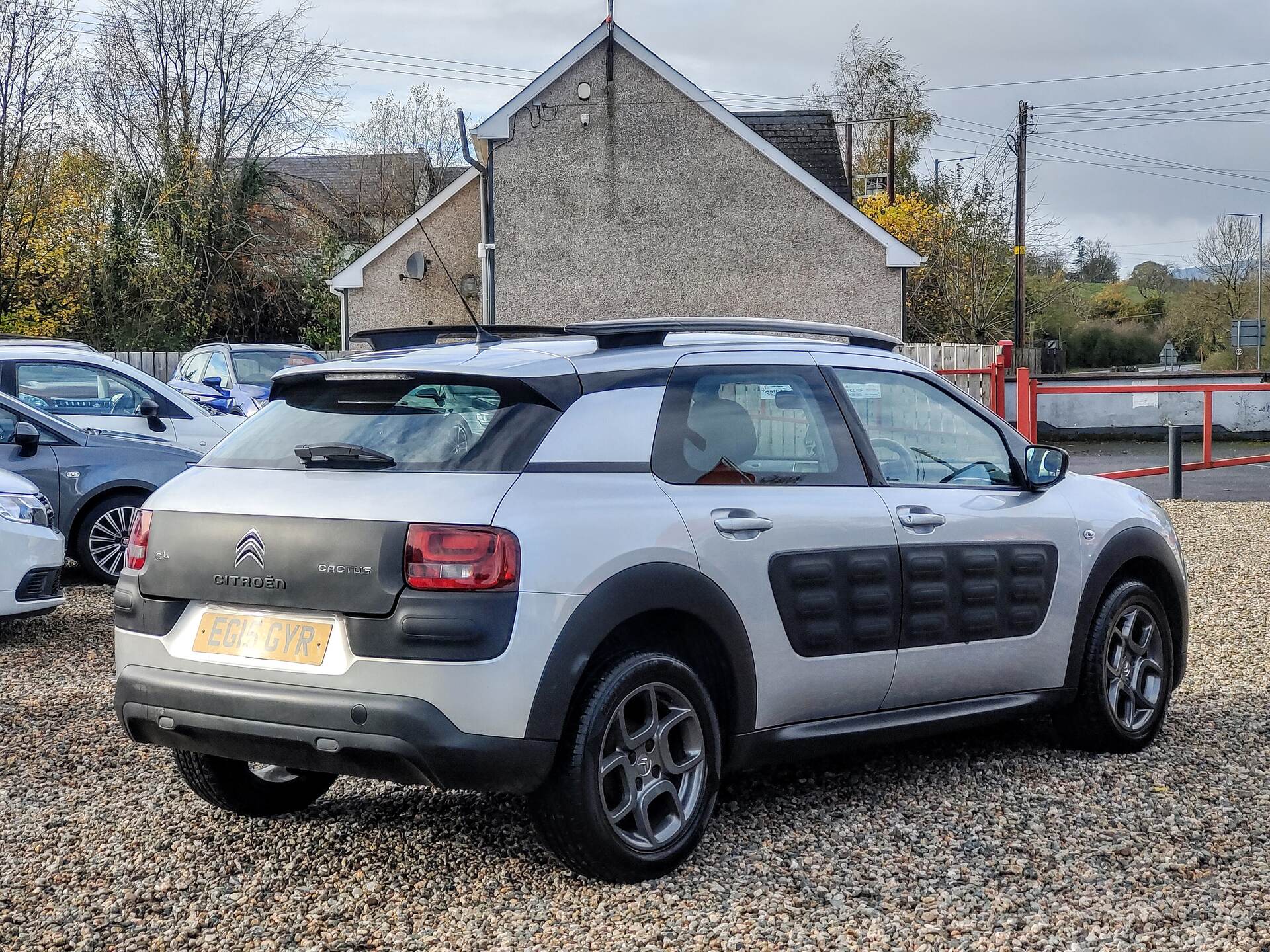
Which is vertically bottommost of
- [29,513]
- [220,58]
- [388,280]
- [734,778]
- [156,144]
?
[734,778]

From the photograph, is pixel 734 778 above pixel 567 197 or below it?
below

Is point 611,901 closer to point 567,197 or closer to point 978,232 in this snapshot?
point 567,197

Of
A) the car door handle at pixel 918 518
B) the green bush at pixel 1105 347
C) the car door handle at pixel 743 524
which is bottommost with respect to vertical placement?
the car door handle at pixel 918 518

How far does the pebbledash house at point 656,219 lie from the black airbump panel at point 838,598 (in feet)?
68.1

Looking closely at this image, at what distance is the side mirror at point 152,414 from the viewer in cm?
1186

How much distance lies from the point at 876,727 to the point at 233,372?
16976 millimetres

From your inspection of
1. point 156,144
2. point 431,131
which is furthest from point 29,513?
point 431,131

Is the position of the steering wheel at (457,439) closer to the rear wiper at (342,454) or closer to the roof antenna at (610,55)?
the rear wiper at (342,454)

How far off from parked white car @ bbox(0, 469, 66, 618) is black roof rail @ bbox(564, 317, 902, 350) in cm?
491

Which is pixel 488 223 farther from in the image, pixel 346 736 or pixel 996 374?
pixel 346 736

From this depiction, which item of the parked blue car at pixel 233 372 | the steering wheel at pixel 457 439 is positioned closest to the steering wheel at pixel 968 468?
the steering wheel at pixel 457 439

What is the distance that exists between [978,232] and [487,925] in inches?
1859

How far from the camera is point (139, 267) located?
34562mm

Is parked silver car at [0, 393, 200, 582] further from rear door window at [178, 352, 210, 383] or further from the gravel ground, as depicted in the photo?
rear door window at [178, 352, 210, 383]
